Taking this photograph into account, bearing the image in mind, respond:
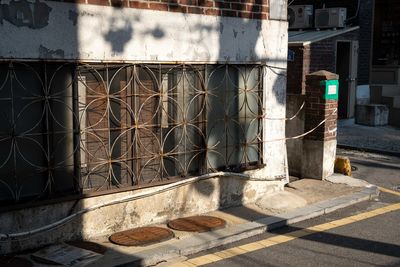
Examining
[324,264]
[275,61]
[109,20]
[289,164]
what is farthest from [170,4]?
[289,164]

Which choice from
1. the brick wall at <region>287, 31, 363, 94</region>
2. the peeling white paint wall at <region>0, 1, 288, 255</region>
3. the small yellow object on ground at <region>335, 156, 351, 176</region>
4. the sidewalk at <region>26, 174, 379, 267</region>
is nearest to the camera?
the peeling white paint wall at <region>0, 1, 288, 255</region>

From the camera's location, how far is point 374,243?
250 inches

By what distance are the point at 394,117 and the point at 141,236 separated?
11502 mm

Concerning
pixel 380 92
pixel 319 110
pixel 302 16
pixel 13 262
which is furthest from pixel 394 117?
pixel 13 262

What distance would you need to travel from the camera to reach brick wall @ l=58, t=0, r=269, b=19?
6.09 metres

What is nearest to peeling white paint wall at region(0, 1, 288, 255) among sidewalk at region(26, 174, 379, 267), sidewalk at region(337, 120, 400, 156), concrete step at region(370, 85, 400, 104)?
sidewalk at region(26, 174, 379, 267)

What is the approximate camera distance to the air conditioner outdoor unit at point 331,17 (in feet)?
48.2

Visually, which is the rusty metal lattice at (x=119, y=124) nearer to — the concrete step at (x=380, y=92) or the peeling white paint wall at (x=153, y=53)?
the peeling white paint wall at (x=153, y=53)

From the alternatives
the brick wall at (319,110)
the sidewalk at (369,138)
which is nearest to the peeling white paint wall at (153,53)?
the brick wall at (319,110)

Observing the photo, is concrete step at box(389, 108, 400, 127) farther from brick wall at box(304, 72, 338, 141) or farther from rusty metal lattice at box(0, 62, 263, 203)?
rusty metal lattice at box(0, 62, 263, 203)

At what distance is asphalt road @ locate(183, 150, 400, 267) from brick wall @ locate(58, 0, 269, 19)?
2795 millimetres

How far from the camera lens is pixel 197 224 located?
6664 millimetres

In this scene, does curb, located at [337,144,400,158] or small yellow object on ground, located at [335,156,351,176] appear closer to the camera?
small yellow object on ground, located at [335,156,351,176]

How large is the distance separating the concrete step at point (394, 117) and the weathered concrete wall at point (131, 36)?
910 centimetres
